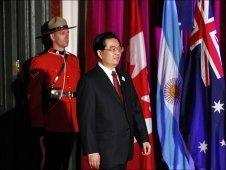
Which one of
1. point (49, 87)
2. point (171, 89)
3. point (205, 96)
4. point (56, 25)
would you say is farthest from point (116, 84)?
point (205, 96)

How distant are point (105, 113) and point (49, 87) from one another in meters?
0.90

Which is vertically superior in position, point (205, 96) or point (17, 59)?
point (17, 59)

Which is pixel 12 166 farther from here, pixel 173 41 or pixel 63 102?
pixel 173 41

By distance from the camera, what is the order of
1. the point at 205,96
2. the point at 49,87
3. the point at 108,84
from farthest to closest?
the point at 205,96
the point at 49,87
the point at 108,84

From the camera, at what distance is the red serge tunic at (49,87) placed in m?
3.43

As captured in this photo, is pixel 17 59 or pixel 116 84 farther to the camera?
pixel 17 59

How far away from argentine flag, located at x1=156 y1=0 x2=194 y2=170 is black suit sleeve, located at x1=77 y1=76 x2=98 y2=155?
1.33 metres

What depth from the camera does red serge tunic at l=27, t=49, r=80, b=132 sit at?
3.43m

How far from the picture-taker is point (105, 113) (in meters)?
2.71

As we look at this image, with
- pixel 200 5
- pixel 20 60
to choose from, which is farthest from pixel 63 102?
pixel 200 5

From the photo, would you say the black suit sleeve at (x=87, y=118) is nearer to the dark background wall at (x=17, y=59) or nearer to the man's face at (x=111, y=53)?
the man's face at (x=111, y=53)

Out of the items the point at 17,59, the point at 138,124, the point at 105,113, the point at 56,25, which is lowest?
the point at 138,124

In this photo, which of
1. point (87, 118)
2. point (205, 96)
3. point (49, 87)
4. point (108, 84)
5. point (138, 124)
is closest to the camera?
point (87, 118)

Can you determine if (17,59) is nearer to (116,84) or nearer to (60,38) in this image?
(60,38)
